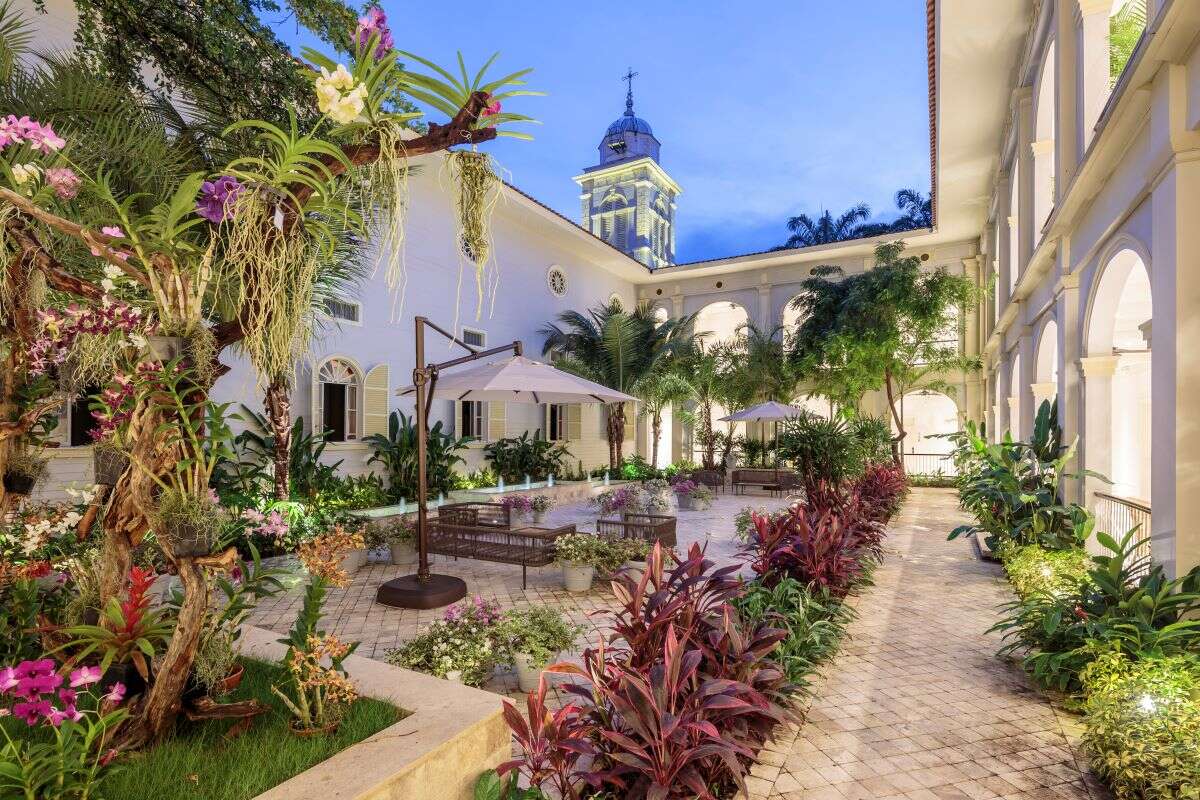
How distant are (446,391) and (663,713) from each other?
5.31 m

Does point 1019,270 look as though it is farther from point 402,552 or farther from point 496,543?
point 402,552

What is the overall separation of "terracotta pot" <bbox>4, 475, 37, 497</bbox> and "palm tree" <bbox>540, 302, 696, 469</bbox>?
488 inches

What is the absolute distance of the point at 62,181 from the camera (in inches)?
86.8

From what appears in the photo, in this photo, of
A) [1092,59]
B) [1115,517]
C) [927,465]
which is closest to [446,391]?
[1115,517]

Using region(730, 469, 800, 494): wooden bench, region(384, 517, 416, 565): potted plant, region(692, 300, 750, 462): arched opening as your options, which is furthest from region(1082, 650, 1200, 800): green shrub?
region(692, 300, 750, 462): arched opening

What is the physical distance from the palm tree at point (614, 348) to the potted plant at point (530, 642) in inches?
444

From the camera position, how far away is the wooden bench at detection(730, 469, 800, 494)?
1397cm

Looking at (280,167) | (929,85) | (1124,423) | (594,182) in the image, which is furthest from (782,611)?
(594,182)

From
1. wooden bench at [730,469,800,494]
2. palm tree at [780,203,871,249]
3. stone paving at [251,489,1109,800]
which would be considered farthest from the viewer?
palm tree at [780,203,871,249]

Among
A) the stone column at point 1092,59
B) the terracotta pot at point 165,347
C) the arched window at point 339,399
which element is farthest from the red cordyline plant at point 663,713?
the arched window at point 339,399

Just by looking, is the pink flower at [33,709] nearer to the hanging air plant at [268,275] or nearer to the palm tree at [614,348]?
the hanging air plant at [268,275]

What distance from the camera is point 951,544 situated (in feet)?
29.1

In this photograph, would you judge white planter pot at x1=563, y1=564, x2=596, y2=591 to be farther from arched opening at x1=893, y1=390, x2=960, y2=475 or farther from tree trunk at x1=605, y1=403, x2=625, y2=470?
arched opening at x1=893, y1=390, x2=960, y2=475

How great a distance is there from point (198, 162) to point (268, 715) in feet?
18.0
